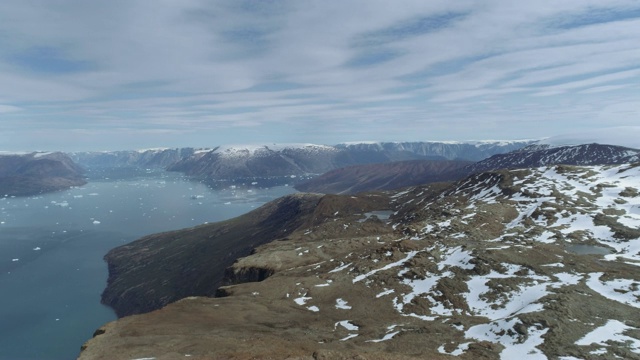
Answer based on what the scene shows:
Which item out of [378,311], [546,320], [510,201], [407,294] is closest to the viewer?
[546,320]

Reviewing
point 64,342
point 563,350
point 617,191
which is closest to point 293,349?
point 563,350

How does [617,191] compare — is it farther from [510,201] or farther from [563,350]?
[563,350]

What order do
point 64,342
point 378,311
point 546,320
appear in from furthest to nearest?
1. point 64,342
2. point 378,311
3. point 546,320

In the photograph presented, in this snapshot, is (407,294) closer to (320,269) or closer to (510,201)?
(320,269)

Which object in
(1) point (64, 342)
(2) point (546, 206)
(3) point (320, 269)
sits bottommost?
(1) point (64, 342)

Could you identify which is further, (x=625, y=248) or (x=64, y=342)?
(x=64, y=342)

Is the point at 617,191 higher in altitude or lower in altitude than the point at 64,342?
higher
